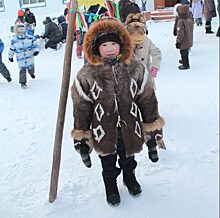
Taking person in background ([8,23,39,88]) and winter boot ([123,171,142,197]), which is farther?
person in background ([8,23,39,88])

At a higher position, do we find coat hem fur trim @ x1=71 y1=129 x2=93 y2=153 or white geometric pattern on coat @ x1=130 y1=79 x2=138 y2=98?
white geometric pattern on coat @ x1=130 y1=79 x2=138 y2=98

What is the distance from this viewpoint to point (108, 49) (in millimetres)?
2670

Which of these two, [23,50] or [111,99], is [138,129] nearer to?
[111,99]

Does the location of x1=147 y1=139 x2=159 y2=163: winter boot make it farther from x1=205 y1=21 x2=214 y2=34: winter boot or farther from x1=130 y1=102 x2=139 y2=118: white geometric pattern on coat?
x1=205 y1=21 x2=214 y2=34: winter boot

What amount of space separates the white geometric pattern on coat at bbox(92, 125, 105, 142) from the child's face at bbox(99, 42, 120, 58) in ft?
Result: 1.76

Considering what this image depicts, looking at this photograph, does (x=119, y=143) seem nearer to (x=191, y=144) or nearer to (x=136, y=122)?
(x=136, y=122)

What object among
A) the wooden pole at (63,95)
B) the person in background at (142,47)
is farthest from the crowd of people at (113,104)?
the person in background at (142,47)

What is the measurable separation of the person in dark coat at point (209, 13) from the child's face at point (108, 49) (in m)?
8.28

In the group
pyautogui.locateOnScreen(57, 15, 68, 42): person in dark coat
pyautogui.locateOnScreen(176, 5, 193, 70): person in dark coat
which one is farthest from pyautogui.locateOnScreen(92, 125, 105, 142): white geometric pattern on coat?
pyautogui.locateOnScreen(57, 15, 68, 42): person in dark coat

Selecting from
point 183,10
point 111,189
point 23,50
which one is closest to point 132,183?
point 111,189

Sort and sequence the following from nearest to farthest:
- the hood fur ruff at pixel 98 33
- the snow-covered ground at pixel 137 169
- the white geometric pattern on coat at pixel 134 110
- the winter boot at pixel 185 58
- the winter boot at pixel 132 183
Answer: the hood fur ruff at pixel 98 33
the white geometric pattern on coat at pixel 134 110
the snow-covered ground at pixel 137 169
the winter boot at pixel 132 183
the winter boot at pixel 185 58

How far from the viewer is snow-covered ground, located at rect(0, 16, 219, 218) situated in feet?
9.89

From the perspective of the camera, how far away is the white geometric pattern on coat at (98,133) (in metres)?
2.81

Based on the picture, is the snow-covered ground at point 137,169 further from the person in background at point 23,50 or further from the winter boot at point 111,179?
the person in background at point 23,50
